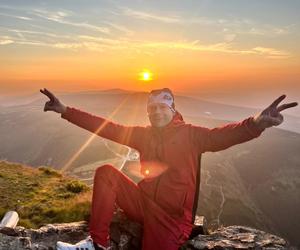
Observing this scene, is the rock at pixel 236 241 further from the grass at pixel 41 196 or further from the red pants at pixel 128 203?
the grass at pixel 41 196

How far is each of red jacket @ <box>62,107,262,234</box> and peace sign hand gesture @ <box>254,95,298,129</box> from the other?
10.7 inches

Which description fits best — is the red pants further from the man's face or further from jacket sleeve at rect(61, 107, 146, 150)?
the man's face

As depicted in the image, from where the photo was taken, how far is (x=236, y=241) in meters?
10.1

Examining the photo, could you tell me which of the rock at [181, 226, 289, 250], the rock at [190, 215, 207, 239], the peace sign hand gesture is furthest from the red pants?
the peace sign hand gesture

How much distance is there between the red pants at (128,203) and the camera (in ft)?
28.0

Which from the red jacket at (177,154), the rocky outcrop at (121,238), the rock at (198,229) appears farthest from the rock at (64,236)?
the rock at (198,229)

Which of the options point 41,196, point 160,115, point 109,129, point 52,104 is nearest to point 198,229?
point 160,115

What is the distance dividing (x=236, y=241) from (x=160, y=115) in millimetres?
4113

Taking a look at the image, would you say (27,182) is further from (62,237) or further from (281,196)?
(281,196)

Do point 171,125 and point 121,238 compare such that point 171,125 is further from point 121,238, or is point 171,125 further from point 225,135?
point 121,238

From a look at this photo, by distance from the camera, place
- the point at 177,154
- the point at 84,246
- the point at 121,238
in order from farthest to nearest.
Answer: the point at 121,238 < the point at 177,154 < the point at 84,246

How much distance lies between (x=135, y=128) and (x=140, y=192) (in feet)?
5.90

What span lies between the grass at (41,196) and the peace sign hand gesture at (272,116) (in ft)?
18.9

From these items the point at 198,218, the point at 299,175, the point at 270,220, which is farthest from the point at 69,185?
the point at 299,175
